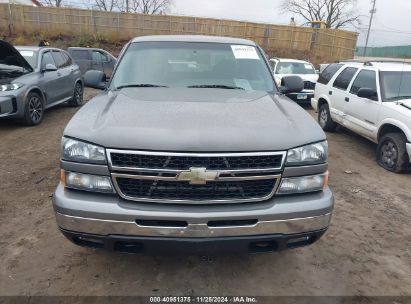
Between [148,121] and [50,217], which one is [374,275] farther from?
[50,217]

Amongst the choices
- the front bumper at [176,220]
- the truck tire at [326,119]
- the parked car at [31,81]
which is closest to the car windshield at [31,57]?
the parked car at [31,81]

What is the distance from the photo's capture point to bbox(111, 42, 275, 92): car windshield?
3615mm

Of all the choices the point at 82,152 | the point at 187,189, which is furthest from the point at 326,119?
the point at 82,152

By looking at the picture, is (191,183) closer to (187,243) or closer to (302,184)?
(187,243)

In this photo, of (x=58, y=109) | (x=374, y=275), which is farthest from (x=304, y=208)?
(x=58, y=109)

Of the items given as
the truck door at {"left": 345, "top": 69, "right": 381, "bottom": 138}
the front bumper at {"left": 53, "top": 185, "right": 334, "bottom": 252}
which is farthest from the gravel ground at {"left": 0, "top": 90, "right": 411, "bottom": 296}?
the truck door at {"left": 345, "top": 69, "right": 381, "bottom": 138}

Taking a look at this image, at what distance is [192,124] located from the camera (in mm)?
2463

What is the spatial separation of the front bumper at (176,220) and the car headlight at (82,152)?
242 mm

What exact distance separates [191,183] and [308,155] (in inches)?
33.8

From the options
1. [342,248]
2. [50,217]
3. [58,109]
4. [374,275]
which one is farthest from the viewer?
[58,109]

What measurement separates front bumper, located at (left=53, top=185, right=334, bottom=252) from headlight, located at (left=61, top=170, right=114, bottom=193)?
0.05 m

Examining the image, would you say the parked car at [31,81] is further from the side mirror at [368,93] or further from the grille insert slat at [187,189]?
the side mirror at [368,93]

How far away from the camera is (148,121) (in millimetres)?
2508

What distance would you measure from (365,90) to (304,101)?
19.4 feet
